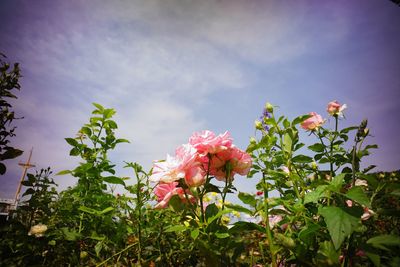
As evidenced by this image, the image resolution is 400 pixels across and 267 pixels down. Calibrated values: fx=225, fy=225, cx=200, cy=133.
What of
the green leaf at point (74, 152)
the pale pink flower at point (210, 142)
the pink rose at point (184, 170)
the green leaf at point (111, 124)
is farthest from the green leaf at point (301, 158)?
the green leaf at point (74, 152)

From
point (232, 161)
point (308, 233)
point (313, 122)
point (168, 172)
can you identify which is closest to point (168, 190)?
point (168, 172)

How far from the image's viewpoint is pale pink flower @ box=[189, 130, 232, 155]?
1.03 meters

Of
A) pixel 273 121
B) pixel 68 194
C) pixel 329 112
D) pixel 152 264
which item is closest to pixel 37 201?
pixel 68 194

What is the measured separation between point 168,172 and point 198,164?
140mm

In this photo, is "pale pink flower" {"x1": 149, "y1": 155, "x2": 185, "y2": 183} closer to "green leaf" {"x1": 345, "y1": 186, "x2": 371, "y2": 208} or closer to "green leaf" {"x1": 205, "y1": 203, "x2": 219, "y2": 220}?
"green leaf" {"x1": 205, "y1": 203, "x2": 219, "y2": 220}

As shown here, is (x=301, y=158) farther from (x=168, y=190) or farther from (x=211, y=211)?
(x=168, y=190)

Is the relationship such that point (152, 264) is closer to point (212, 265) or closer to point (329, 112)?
point (212, 265)

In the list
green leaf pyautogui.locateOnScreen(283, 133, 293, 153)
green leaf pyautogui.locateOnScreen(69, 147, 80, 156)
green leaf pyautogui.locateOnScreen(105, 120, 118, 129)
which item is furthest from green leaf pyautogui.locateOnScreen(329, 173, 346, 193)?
green leaf pyautogui.locateOnScreen(69, 147, 80, 156)

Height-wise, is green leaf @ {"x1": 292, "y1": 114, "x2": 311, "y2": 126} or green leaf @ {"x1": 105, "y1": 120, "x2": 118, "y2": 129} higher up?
green leaf @ {"x1": 105, "y1": 120, "x2": 118, "y2": 129}

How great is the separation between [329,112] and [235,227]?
5.29 feet

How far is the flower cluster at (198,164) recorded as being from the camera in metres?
0.99

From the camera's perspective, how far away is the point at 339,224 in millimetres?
742

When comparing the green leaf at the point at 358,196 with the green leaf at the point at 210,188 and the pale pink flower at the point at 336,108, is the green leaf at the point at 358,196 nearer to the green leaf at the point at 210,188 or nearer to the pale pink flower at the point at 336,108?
the green leaf at the point at 210,188

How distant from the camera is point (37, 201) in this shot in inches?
58.8
